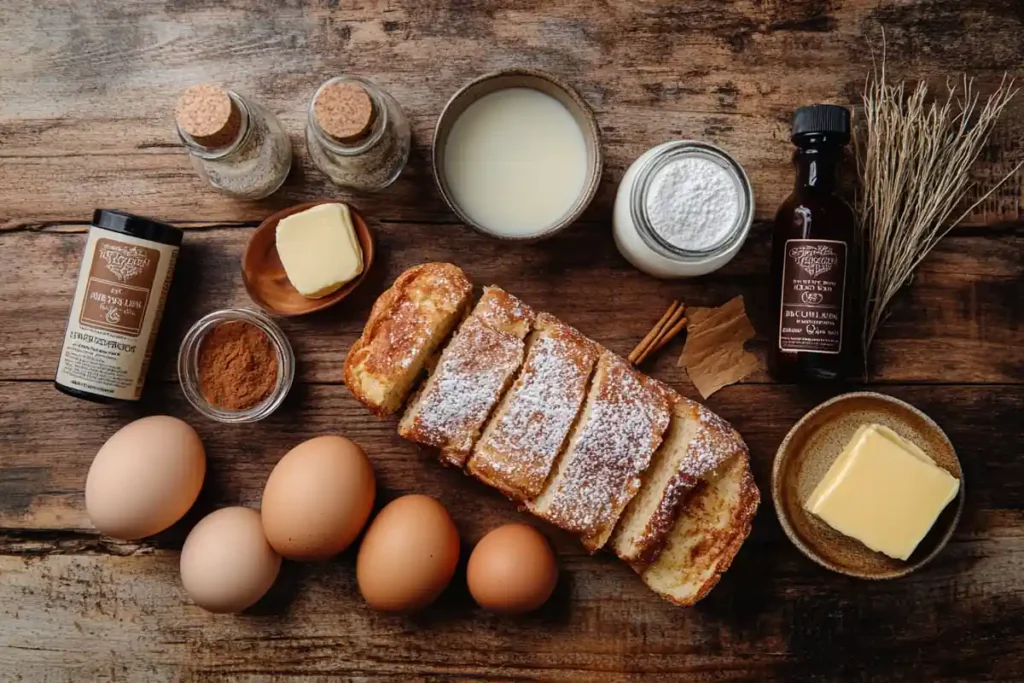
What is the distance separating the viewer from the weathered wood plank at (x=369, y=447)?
1966mm

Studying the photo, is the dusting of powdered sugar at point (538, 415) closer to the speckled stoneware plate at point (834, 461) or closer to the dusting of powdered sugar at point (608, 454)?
the dusting of powdered sugar at point (608, 454)

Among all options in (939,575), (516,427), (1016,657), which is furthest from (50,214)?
(1016,657)

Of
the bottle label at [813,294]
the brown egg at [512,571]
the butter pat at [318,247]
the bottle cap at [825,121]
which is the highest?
the bottle cap at [825,121]

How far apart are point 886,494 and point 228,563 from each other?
1556 mm

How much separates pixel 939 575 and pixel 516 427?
1.22m

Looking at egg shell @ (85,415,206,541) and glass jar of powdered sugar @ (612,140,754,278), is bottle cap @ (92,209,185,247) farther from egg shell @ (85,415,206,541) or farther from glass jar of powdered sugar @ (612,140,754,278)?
glass jar of powdered sugar @ (612,140,754,278)

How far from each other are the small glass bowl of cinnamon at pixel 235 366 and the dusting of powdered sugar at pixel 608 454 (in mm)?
753

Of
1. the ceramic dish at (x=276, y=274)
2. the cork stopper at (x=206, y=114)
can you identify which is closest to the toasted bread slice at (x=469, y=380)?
the ceramic dish at (x=276, y=274)

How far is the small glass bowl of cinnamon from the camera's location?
6.08 ft

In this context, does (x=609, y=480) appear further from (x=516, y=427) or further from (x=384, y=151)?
(x=384, y=151)

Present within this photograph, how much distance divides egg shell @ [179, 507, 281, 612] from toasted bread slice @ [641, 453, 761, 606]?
3.02 ft

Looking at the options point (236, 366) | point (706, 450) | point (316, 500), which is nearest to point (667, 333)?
point (706, 450)

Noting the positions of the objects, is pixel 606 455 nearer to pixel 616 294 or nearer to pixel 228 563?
pixel 616 294

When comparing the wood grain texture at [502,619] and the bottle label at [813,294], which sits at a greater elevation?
the bottle label at [813,294]
